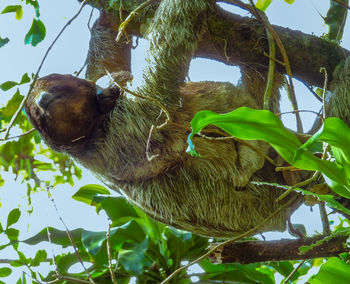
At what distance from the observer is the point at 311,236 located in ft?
14.3

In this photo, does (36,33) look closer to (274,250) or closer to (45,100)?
(45,100)

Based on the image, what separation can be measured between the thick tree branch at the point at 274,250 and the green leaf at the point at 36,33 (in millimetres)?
2685

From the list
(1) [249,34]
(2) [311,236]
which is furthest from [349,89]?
(2) [311,236]

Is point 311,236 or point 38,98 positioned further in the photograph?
point 311,236

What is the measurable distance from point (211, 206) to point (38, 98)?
1693mm

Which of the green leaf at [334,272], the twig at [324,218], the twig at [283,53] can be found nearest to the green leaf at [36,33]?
the twig at [283,53]

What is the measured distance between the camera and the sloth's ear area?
404 centimetres

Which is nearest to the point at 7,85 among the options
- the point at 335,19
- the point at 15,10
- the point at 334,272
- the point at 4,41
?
the point at 4,41

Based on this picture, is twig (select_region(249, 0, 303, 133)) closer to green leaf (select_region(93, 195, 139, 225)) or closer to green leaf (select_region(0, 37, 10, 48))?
green leaf (select_region(93, 195, 139, 225))

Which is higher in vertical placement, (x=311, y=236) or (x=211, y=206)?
(x=211, y=206)

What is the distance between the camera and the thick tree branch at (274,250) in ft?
13.3

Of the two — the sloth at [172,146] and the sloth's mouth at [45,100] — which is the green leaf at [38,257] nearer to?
the sloth at [172,146]

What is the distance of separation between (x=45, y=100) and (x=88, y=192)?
5.68ft

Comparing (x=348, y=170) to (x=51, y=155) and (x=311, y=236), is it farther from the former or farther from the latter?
(x=51, y=155)
